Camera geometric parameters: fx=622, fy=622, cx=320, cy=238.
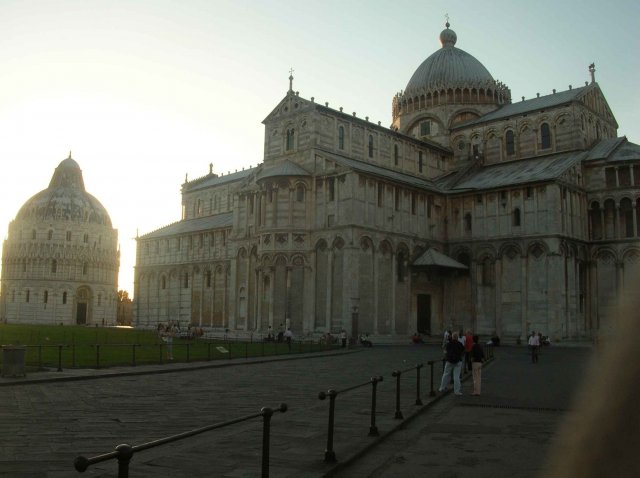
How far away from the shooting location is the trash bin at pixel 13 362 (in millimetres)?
17484

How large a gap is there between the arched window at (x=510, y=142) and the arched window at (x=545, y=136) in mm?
2487

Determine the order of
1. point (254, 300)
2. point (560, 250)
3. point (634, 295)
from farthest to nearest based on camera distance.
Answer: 1. point (254, 300)
2. point (560, 250)
3. point (634, 295)

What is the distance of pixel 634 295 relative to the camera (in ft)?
4.93

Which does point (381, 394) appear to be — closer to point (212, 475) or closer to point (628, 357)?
point (212, 475)

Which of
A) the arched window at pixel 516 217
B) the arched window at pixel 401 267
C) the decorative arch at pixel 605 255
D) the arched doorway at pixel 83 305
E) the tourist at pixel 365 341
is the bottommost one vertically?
the tourist at pixel 365 341

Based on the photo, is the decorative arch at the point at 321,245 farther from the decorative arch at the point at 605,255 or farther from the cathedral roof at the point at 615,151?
the cathedral roof at the point at 615,151

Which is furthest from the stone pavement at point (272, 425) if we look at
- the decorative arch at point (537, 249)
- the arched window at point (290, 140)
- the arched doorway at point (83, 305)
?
the arched doorway at point (83, 305)

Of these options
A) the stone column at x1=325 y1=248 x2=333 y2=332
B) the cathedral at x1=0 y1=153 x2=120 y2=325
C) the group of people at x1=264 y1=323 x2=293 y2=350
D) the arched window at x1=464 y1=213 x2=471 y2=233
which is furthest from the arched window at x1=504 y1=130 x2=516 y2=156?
the cathedral at x1=0 y1=153 x2=120 y2=325

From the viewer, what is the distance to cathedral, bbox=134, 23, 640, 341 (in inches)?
→ 1741

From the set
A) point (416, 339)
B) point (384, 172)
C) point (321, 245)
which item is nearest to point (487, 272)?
point (416, 339)

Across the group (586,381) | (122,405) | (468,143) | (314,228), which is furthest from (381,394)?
(468,143)

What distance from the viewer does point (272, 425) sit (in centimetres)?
1116

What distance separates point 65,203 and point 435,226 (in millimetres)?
76827

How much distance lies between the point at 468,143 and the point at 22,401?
49.6 m
